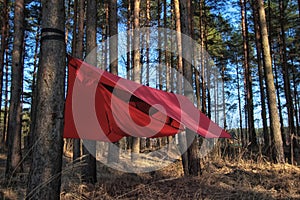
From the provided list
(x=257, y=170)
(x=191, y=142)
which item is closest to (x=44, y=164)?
(x=191, y=142)

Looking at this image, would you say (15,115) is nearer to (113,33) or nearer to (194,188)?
(113,33)

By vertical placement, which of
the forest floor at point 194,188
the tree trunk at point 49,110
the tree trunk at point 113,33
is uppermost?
the tree trunk at point 113,33

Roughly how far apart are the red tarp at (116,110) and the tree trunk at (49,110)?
2.35ft

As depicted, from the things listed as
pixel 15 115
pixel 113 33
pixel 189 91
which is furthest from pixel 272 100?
pixel 15 115

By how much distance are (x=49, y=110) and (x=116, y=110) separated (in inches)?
64.1

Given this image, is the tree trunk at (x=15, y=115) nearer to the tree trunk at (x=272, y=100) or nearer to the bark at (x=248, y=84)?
the tree trunk at (x=272, y=100)

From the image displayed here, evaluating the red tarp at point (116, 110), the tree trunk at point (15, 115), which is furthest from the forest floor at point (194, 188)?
the red tarp at point (116, 110)

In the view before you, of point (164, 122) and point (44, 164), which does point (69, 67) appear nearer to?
point (44, 164)

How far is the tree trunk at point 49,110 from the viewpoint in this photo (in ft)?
5.99

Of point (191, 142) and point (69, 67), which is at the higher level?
point (69, 67)

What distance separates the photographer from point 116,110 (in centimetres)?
354

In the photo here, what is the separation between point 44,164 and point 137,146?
5.44 m

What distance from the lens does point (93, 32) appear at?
15.2 feet

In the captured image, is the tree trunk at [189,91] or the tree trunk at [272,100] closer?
the tree trunk at [189,91]
